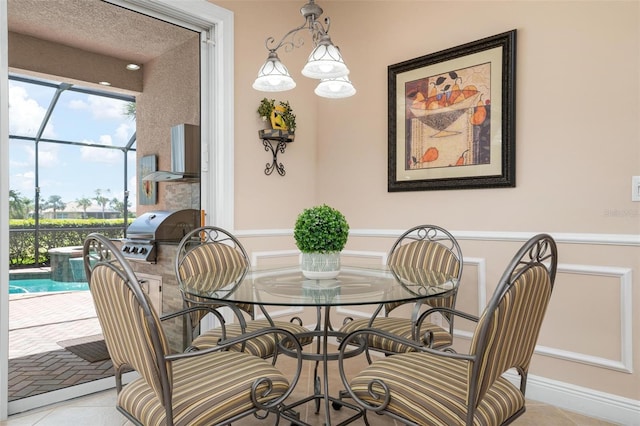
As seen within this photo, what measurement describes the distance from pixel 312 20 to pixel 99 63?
1578mm

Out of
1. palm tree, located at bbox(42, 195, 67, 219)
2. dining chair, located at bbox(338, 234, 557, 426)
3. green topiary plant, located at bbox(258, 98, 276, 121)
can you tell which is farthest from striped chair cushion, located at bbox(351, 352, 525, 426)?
green topiary plant, located at bbox(258, 98, 276, 121)

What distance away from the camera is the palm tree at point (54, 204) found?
8.17ft

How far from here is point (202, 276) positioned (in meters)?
2.24

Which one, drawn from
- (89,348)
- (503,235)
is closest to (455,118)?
(503,235)

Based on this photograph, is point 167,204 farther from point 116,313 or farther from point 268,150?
point 116,313

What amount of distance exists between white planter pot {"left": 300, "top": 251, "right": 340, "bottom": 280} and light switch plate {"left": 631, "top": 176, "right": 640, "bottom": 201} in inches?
61.7

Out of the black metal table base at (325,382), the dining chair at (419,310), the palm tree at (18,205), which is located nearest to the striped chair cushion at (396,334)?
the dining chair at (419,310)

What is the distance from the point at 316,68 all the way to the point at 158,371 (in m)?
1.40

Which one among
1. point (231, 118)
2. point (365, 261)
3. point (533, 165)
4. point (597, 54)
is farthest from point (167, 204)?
point (597, 54)

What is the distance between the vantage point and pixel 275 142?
11.3ft

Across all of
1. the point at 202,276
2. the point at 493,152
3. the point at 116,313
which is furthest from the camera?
the point at 493,152

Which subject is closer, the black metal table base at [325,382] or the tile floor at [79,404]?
the black metal table base at [325,382]

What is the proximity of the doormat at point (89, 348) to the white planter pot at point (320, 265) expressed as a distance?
5.27ft

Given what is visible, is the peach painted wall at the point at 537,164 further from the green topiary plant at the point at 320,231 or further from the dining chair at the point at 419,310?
the green topiary plant at the point at 320,231
